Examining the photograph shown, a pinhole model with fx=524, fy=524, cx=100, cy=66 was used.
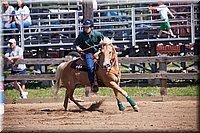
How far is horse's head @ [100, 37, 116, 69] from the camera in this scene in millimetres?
11625

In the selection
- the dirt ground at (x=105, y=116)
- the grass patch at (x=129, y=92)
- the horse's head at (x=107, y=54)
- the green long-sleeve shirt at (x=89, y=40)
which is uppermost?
the green long-sleeve shirt at (x=89, y=40)

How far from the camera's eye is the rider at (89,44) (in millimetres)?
12125

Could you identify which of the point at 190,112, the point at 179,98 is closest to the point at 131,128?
the point at 190,112

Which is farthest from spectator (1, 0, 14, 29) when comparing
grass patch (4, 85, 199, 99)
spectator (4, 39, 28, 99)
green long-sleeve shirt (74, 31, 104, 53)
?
green long-sleeve shirt (74, 31, 104, 53)

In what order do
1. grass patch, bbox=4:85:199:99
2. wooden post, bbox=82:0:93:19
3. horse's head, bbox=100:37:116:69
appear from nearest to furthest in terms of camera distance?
1. horse's head, bbox=100:37:116:69
2. wooden post, bbox=82:0:93:19
3. grass patch, bbox=4:85:199:99

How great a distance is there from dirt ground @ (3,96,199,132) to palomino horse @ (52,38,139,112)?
45cm

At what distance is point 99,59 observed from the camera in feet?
39.7

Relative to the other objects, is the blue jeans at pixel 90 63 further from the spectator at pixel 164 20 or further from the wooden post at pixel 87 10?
the spectator at pixel 164 20

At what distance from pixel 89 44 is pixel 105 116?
2030 millimetres

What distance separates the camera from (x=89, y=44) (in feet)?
40.1

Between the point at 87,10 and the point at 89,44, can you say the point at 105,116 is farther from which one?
the point at 87,10

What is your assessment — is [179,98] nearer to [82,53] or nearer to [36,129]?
[82,53]

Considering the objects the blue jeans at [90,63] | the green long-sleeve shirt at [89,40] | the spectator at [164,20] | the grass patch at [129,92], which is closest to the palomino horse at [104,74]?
the blue jeans at [90,63]

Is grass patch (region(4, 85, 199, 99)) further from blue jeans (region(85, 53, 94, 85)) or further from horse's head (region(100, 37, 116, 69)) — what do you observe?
horse's head (region(100, 37, 116, 69))
